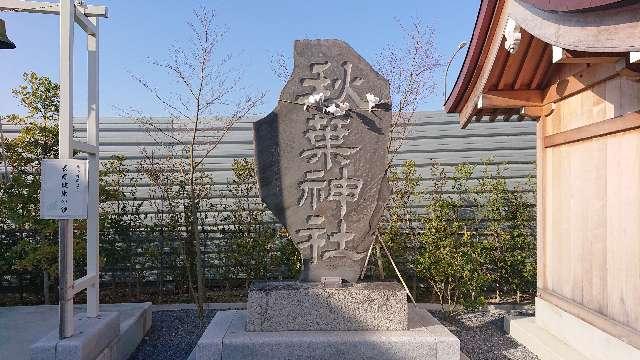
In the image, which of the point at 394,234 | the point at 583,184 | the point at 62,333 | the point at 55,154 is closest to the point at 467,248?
the point at 394,234

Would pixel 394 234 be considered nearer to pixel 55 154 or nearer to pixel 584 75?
pixel 584 75

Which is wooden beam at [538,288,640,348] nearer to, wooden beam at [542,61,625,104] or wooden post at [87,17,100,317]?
wooden beam at [542,61,625,104]

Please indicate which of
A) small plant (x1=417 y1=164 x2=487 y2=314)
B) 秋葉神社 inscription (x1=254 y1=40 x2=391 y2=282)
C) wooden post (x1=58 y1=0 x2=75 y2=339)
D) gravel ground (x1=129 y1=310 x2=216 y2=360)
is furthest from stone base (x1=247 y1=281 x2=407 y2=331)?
small plant (x1=417 y1=164 x2=487 y2=314)

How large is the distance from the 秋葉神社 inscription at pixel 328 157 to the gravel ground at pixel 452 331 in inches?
77.6

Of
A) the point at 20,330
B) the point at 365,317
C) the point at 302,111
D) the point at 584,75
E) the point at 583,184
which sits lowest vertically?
the point at 20,330

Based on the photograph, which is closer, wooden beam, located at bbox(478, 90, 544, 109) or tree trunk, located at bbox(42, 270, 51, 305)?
wooden beam, located at bbox(478, 90, 544, 109)

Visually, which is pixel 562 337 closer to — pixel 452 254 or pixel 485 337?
pixel 485 337

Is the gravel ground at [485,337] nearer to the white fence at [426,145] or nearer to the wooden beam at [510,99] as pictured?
the white fence at [426,145]

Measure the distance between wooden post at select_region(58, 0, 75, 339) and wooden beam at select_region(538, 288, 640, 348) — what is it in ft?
14.3

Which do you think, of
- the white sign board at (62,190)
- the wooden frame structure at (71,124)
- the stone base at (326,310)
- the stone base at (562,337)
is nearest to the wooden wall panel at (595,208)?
the stone base at (562,337)

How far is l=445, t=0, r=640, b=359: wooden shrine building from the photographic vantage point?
3278 mm

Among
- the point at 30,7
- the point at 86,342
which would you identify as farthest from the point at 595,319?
the point at 30,7

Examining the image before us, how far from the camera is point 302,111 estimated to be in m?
4.55

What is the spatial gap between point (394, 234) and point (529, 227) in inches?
75.2
